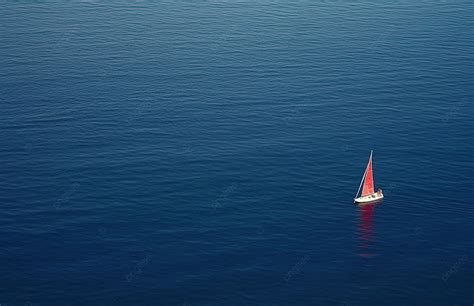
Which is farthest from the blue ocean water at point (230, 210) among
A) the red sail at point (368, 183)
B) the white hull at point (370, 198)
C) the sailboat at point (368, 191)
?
the red sail at point (368, 183)

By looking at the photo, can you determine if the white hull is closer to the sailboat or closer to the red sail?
the sailboat

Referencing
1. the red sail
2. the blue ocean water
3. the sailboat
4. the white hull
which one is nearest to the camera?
the blue ocean water

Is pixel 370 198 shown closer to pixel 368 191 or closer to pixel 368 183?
pixel 368 191

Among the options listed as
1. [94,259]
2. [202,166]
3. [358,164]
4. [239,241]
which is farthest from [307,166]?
[94,259]

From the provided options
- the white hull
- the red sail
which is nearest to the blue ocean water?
the white hull

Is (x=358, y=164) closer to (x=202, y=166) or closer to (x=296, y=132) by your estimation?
(x=296, y=132)

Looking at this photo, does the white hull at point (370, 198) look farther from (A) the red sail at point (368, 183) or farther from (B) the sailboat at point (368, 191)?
(A) the red sail at point (368, 183)

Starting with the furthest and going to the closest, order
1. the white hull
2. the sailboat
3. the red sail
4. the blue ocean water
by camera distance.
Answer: the red sail → the sailboat → the white hull → the blue ocean water

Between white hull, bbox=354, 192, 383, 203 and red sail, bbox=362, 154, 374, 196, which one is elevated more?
red sail, bbox=362, 154, 374, 196

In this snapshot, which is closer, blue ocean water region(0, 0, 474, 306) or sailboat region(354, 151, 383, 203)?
blue ocean water region(0, 0, 474, 306)
